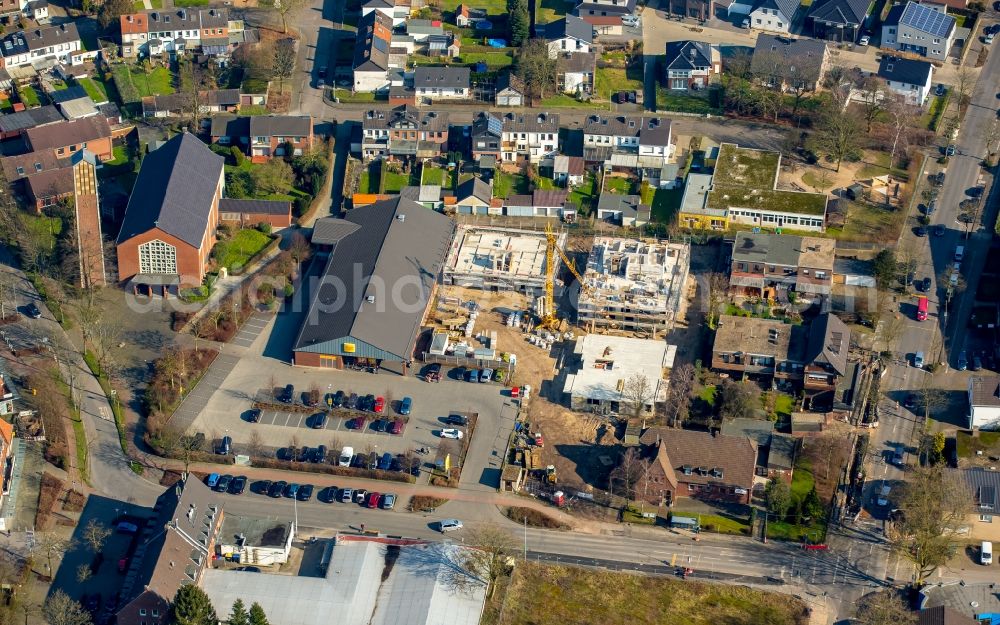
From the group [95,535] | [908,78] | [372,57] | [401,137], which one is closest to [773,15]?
[908,78]

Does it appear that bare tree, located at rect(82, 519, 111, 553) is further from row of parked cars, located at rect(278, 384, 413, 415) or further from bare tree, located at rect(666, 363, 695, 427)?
bare tree, located at rect(666, 363, 695, 427)

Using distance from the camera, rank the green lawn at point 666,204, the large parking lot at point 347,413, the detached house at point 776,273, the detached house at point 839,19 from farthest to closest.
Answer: the detached house at point 839,19 → the green lawn at point 666,204 → the detached house at point 776,273 → the large parking lot at point 347,413

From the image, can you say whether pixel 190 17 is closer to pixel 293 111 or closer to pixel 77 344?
pixel 293 111

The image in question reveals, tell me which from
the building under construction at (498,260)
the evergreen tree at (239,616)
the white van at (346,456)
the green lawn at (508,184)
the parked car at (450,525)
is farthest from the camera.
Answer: the green lawn at (508,184)

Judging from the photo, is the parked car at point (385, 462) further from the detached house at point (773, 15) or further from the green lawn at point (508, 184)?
the detached house at point (773, 15)

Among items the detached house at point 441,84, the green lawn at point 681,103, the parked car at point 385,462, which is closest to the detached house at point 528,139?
the detached house at point 441,84

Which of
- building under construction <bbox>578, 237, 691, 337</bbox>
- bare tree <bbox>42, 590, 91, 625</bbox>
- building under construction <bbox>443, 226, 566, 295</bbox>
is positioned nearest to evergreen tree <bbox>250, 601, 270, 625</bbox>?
Result: bare tree <bbox>42, 590, 91, 625</bbox>
